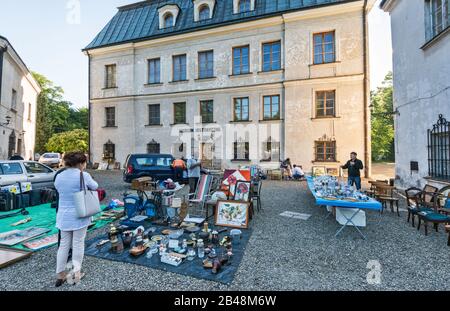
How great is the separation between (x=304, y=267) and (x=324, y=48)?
15010 millimetres

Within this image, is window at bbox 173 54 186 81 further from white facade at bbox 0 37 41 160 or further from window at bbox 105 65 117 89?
white facade at bbox 0 37 41 160

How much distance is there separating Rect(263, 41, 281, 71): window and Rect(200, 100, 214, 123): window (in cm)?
478

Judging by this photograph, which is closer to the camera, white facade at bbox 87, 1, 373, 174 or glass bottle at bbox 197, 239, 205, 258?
glass bottle at bbox 197, 239, 205, 258

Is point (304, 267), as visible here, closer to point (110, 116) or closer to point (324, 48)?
point (324, 48)

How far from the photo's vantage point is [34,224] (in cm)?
553

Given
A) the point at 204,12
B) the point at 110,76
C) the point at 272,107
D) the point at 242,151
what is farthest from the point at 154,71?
the point at 272,107

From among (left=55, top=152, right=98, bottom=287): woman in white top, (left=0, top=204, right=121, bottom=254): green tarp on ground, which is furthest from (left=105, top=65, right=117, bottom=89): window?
(left=55, top=152, right=98, bottom=287): woman in white top

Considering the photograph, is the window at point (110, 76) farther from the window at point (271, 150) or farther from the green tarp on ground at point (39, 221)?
the green tarp on ground at point (39, 221)

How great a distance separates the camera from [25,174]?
7832 millimetres

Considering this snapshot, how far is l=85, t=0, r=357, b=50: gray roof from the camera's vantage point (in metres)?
15.5
